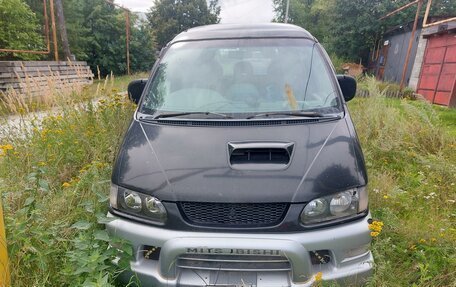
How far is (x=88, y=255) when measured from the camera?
71.3 inches

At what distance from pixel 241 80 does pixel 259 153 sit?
38.5 inches

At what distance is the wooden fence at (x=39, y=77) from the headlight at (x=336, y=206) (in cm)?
414

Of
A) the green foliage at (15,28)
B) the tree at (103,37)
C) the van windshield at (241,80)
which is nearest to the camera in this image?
the van windshield at (241,80)

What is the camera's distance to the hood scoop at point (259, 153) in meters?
1.88

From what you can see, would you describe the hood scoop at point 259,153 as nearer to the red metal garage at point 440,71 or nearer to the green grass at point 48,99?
the green grass at point 48,99

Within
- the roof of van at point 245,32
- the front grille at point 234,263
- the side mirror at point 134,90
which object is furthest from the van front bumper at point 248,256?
the roof of van at point 245,32

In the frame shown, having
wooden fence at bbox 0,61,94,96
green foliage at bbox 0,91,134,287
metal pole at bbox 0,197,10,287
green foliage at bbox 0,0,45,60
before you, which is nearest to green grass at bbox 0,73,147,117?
wooden fence at bbox 0,61,94,96

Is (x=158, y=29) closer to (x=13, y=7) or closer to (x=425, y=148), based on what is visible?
(x=13, y=7)

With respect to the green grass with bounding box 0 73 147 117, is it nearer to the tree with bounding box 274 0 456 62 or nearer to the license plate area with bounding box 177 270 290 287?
the license plate area with bounding box 177 270 290 287

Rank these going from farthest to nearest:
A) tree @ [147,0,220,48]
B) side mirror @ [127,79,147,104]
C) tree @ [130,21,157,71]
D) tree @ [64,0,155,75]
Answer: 1. tree @ [147,0,220,48]
2. tree @ [130,21,157,71]
3. tree @ [64,0,155,75]
4. side mirror @ [127,79,147,104]

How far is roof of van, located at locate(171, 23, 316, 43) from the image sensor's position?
290 centimetres

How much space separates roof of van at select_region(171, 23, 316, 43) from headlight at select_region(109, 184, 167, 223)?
175 cm

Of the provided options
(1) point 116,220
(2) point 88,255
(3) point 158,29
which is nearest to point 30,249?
(2) point 88,255

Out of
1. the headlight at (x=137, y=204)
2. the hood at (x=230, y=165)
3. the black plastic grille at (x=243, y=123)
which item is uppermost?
the black plastic grille at (x=243, y=123)
